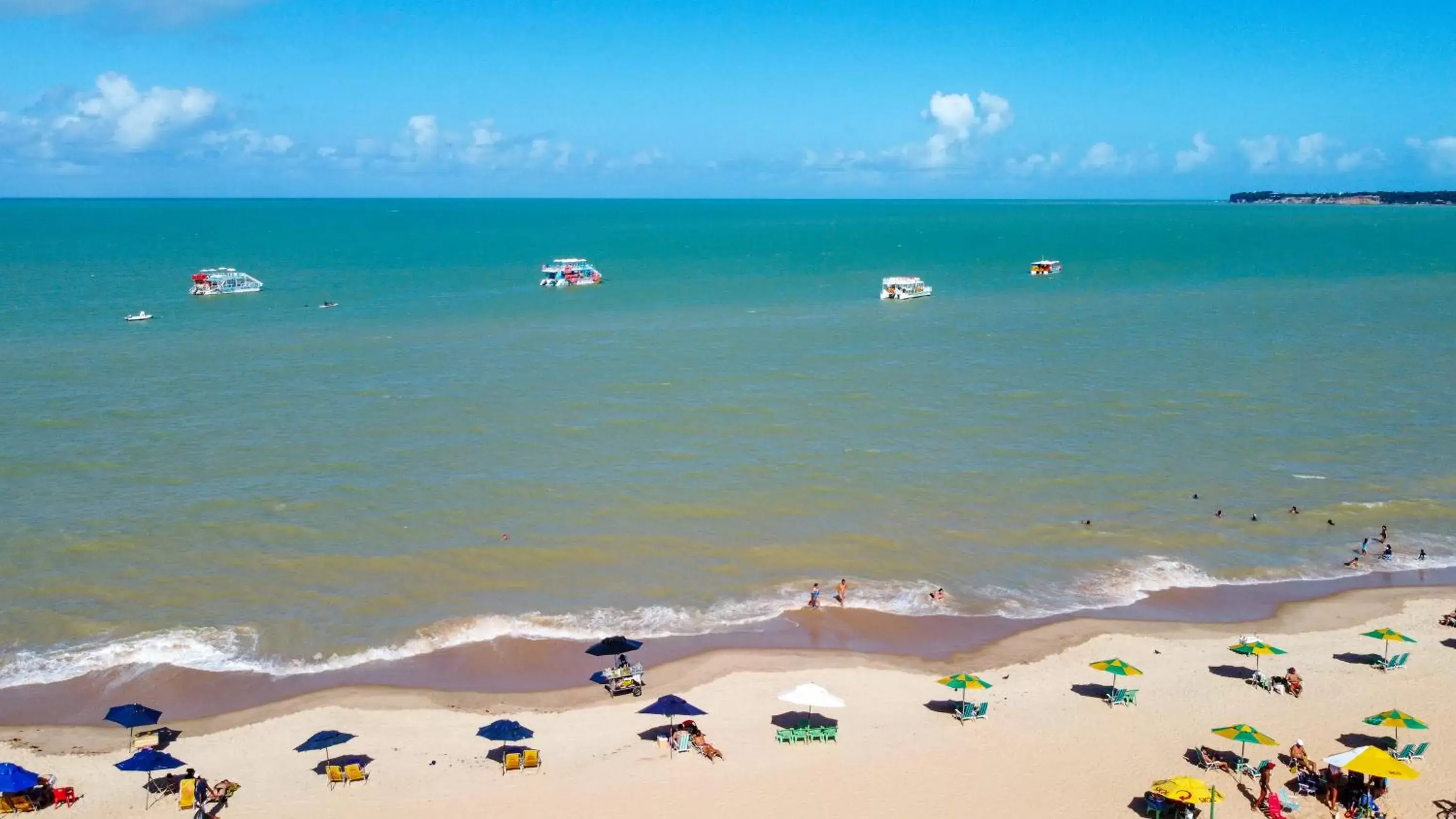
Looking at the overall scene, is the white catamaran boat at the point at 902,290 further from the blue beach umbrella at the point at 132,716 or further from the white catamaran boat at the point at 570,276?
the blue beach umbrella at the point at 132,716

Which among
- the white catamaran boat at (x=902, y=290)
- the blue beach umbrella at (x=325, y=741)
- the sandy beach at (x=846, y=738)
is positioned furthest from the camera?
the white catamaran boat at (x=902, y=290)

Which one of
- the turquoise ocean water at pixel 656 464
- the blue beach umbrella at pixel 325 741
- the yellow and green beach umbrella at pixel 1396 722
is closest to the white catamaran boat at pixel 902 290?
the turquoise ocean water at pixel 656 464

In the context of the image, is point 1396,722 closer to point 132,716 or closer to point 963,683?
point 963,683

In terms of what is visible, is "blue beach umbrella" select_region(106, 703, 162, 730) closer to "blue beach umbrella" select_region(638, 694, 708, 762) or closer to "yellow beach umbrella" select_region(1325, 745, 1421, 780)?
"blue beach umbrella" select_region(638, 694, 708, 762)

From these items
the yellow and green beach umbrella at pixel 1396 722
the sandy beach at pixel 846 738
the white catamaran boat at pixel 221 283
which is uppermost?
the white catamaran boat at pixel 221 283

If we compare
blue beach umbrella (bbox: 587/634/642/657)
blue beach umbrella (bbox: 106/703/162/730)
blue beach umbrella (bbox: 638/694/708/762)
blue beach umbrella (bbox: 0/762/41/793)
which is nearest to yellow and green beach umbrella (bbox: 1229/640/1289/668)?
blue beach umbrella (bbox: 638/694/708/762)

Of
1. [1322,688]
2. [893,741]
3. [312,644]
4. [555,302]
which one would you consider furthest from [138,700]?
[555,302]

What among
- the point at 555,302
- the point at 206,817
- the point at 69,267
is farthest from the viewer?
the point at 69,267

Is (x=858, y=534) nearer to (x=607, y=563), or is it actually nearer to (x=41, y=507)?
(x=607, y=563)
